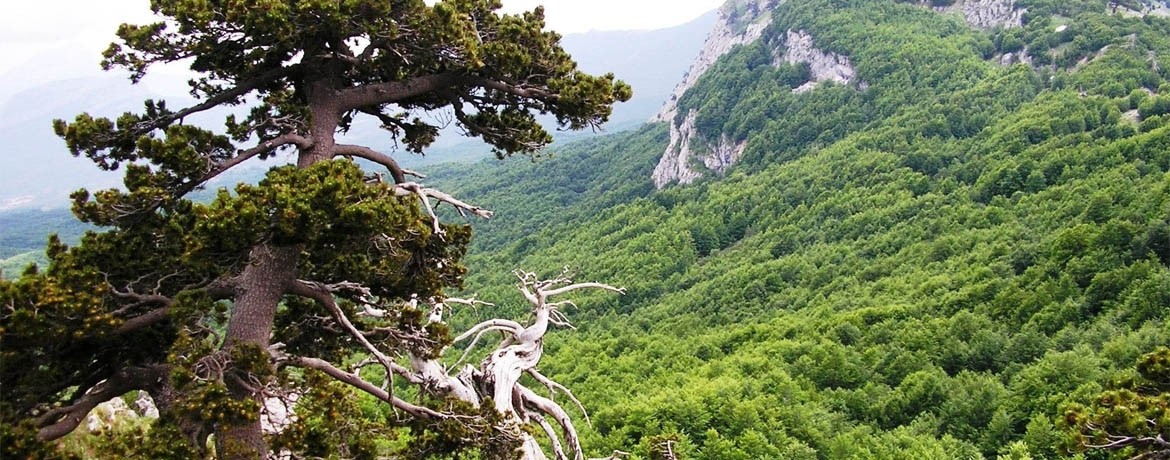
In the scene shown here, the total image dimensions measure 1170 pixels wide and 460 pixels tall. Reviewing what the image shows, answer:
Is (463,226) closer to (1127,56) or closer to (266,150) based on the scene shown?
(266,150)

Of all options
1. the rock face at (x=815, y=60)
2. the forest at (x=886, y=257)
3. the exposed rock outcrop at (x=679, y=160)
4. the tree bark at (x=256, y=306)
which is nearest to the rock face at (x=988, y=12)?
the forest at (x=886, y=257)

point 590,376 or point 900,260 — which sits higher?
point 590,376

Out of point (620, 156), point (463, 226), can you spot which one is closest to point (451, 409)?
point (463, 226)

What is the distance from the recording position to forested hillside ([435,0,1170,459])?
3011cm

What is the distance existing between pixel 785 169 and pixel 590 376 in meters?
78.4

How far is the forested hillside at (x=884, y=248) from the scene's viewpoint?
30.1 m

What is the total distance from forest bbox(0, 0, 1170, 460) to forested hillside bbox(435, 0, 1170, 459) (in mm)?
236

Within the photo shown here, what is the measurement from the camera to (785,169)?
372ft

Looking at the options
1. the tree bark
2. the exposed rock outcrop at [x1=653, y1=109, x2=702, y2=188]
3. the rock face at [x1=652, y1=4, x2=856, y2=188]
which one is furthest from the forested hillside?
the tree bark

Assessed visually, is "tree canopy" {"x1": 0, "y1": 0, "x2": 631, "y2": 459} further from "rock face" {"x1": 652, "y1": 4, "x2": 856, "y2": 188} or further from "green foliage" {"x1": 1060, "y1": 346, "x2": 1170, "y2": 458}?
"rock face" {"x1": 652, "y1": 4, "x2": 856, "y2": 188}

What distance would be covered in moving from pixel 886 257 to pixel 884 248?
3.41 m

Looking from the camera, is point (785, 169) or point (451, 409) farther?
point (785, 169)

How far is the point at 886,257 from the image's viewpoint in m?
73.2

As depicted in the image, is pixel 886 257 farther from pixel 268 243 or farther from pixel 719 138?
pixel 268 243
